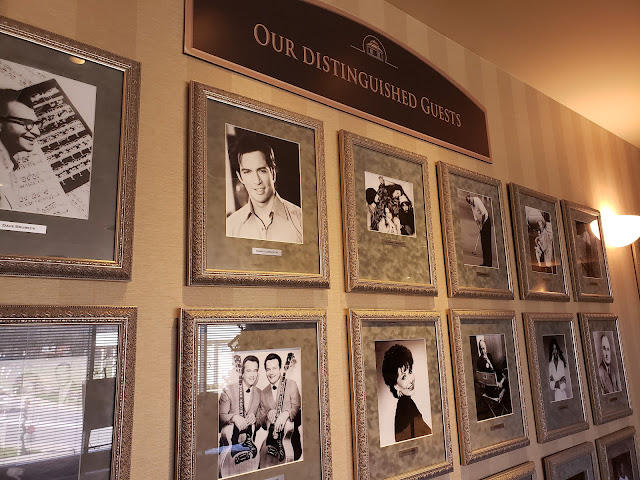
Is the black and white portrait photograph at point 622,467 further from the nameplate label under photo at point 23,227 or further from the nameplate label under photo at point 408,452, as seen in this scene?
the nameplate label under photo at point 23,227

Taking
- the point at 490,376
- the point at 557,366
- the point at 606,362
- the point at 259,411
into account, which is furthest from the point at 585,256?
the point at 259,411

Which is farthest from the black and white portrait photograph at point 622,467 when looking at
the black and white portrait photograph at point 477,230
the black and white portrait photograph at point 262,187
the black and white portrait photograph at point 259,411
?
the black and white portrait photograph at point 262,187

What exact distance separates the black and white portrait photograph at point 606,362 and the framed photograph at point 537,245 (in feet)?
1.35

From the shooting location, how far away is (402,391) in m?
1.72

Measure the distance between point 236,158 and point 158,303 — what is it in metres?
0.48

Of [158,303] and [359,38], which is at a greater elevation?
[359,38]

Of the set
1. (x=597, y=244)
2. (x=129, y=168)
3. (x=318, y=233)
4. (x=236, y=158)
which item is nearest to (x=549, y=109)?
(x=597, y=244)

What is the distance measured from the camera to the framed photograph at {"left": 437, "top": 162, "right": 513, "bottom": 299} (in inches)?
80.6

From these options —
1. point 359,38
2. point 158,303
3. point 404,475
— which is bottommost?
point 404,475

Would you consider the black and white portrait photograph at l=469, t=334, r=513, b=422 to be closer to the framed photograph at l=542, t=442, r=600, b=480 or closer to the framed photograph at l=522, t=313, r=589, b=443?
the framed photograph at l=522, t=313, r=589, b=443

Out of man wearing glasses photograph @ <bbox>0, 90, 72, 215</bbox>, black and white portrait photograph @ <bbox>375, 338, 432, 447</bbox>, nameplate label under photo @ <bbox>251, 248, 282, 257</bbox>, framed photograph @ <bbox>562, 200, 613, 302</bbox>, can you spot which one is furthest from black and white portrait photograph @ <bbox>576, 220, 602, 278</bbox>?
man wearing glasses photograph @ <bbox>0, 90, 72, 215</bbox>

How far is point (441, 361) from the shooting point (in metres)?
1.87

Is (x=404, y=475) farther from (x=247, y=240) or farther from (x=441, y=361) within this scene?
(x=247, y=240)

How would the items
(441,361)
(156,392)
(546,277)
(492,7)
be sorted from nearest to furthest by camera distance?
(156,392) → (441,361) → (492,7) → (546,277)
